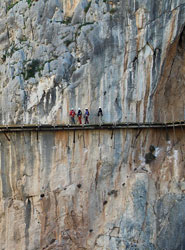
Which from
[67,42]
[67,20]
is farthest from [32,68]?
[67,20]

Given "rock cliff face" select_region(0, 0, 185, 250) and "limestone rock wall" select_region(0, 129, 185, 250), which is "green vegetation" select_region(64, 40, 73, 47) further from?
"limestone rock wall" select_region(0, 129, 185, 250)

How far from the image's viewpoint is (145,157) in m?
19.8

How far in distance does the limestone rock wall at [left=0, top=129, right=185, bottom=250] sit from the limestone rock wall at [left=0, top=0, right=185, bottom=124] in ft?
6.49

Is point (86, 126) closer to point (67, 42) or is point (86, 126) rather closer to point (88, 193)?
point (88, 193)

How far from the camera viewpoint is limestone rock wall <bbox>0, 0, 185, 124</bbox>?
63.0 ft

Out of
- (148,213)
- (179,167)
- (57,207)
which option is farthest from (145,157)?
(57,207)

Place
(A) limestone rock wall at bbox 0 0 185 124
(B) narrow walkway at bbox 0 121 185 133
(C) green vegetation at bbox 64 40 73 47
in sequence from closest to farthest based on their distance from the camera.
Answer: (B) narrow walkway at bbox 0 121 185 133, (A) limestone rock wall at bbox 0 0 185 124, (C) green vegetation at bbox 64 40 73 47

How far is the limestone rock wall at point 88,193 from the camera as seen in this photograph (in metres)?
18.2

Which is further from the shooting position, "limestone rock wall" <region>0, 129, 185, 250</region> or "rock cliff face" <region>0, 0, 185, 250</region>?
"rock cliff face" <region>0, 0, 185, 250</region>

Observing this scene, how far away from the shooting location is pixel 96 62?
19266mm

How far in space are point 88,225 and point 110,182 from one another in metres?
3.31

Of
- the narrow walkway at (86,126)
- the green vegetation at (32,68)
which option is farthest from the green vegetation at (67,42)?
the narrow walkway at (86,126)

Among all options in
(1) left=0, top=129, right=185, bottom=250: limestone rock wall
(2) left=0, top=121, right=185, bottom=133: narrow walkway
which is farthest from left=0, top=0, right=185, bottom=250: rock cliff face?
(2) left=0, top=121, right=185, bottom=133: narrow walkway

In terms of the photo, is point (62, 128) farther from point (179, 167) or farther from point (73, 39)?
point (179, 167)
